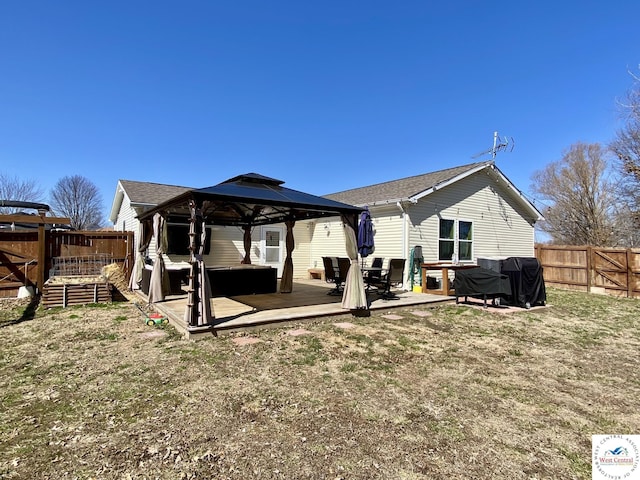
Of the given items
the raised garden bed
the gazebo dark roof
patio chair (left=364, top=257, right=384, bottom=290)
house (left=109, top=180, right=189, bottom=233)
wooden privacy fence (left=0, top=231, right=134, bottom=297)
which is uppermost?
house (left=109, top=180, right=189, bottom=233)

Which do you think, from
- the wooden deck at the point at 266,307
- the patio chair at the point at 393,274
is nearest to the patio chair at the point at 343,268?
the wooden deck at the point at 266,307

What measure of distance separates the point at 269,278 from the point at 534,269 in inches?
280

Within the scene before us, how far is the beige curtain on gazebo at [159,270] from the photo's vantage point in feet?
26.0

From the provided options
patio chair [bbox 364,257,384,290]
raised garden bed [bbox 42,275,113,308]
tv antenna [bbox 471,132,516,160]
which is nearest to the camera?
raised garden bed [bbox 42,275,113,308]

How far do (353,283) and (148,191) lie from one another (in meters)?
9.16

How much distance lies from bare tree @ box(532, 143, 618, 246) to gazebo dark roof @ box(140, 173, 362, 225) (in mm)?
19057

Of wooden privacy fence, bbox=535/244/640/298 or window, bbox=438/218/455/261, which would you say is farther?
window, bbox=438/218/455/261

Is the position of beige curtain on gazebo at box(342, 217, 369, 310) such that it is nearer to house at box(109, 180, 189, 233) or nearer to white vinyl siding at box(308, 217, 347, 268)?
white vinyl siding at box(308, 217, 347, 268)

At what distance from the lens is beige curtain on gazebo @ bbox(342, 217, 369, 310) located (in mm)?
7113

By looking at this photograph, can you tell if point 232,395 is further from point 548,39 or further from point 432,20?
point 548,39

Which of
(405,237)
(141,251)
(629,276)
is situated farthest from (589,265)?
(141,251)

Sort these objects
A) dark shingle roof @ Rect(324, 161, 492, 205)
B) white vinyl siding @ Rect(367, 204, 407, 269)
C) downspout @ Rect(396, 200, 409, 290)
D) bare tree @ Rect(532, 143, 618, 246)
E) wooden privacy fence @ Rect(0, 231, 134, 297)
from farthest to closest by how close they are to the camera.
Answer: bare tree @ Rect(532, 143, 618, 246) < dark shingle roof @ Rect(324, 161, 492, 205) < white vinyl siding @ Rect(367, 204, 407, 269) < downspout @ Rect(396, 200, 409, 290) < wooden privacy fence @ Rect(0, 231, 134, 297)

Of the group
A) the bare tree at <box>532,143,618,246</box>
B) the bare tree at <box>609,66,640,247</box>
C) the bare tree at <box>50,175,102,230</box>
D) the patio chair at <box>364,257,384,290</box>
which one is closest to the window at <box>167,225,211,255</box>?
the patio chair at <box>364,257,384,290</box>

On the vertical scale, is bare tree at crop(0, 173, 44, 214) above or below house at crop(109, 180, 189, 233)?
above
